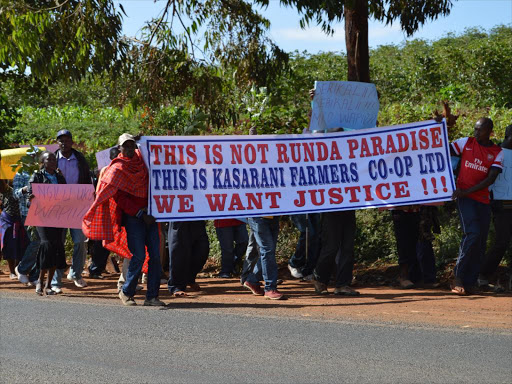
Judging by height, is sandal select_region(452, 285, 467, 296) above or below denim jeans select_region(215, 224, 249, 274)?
below

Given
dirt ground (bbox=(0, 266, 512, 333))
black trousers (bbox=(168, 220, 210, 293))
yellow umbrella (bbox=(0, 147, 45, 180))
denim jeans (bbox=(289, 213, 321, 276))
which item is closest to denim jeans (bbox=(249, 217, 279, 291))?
dirt ground (bbox=(0, 266, 512, 333))

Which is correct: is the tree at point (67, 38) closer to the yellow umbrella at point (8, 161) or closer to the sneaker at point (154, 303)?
the yellow umbrella at point (8, 161)

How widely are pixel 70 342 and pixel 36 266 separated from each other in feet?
14.4

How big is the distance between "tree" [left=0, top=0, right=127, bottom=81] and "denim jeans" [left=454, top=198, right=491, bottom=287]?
6.76 metres

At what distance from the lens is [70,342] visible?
23.4ft

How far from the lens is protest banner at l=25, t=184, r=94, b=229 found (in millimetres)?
10461

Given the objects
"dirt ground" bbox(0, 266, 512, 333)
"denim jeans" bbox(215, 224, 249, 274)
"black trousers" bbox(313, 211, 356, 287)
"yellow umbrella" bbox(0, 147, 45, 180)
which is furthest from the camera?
"yellow umbrella" bbox(0, 147, 45, 180)

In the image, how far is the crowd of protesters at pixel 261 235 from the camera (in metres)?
9.06

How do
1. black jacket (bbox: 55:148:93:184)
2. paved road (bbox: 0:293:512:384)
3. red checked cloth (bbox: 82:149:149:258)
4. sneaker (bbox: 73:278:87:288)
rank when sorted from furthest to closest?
sneaker (bbox: 73:278:87:288) → black jacket (bbox: 55:148:93:184) → red checked cloth (bbox: 82:149:149:258) → paved road (bbox: 0:293:512:384)

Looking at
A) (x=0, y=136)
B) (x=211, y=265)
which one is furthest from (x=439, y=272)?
(x=0, y=136)

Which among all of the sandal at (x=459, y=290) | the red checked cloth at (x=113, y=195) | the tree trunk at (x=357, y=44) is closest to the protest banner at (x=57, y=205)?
the red checked cloth at (x=113, y=195)

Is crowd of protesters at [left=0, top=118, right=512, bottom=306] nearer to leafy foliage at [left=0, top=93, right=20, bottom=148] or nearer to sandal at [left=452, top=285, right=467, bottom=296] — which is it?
sandal at [left=452, top=285, right=467, bottom=296]

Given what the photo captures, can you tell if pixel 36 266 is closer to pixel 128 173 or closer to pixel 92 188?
pixel 92 188

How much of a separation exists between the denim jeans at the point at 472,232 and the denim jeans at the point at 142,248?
3398 mm
